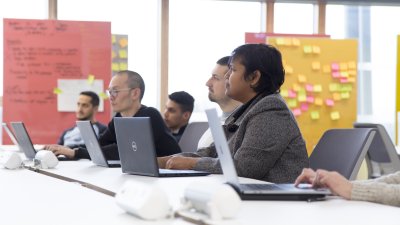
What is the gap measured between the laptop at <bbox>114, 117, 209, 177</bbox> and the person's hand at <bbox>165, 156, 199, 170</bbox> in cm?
7

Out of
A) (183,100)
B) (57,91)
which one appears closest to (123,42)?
(57,91)

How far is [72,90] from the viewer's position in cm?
664

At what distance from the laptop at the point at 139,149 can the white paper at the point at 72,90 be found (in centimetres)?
398

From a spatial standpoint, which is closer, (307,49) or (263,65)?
(263,65)

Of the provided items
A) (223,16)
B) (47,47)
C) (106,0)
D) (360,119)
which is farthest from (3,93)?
(360,119)

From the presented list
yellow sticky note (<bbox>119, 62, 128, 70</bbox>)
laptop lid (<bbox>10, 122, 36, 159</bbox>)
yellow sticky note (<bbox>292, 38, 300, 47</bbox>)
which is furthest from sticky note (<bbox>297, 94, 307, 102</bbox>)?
laptop lid (<bbox>10, 122, 36, 159</bbox>)

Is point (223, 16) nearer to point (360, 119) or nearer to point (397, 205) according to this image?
point (360, 119)

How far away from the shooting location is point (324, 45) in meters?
7.02

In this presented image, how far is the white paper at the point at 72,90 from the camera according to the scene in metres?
6.61

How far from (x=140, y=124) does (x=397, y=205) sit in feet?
3.41

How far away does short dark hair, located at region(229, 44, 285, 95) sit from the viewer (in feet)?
9.59

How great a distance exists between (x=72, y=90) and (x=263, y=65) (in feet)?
13.3

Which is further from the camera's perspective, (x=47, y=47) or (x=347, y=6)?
(x=347, y=6)

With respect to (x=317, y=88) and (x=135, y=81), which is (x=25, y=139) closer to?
(x=135, y=81)
